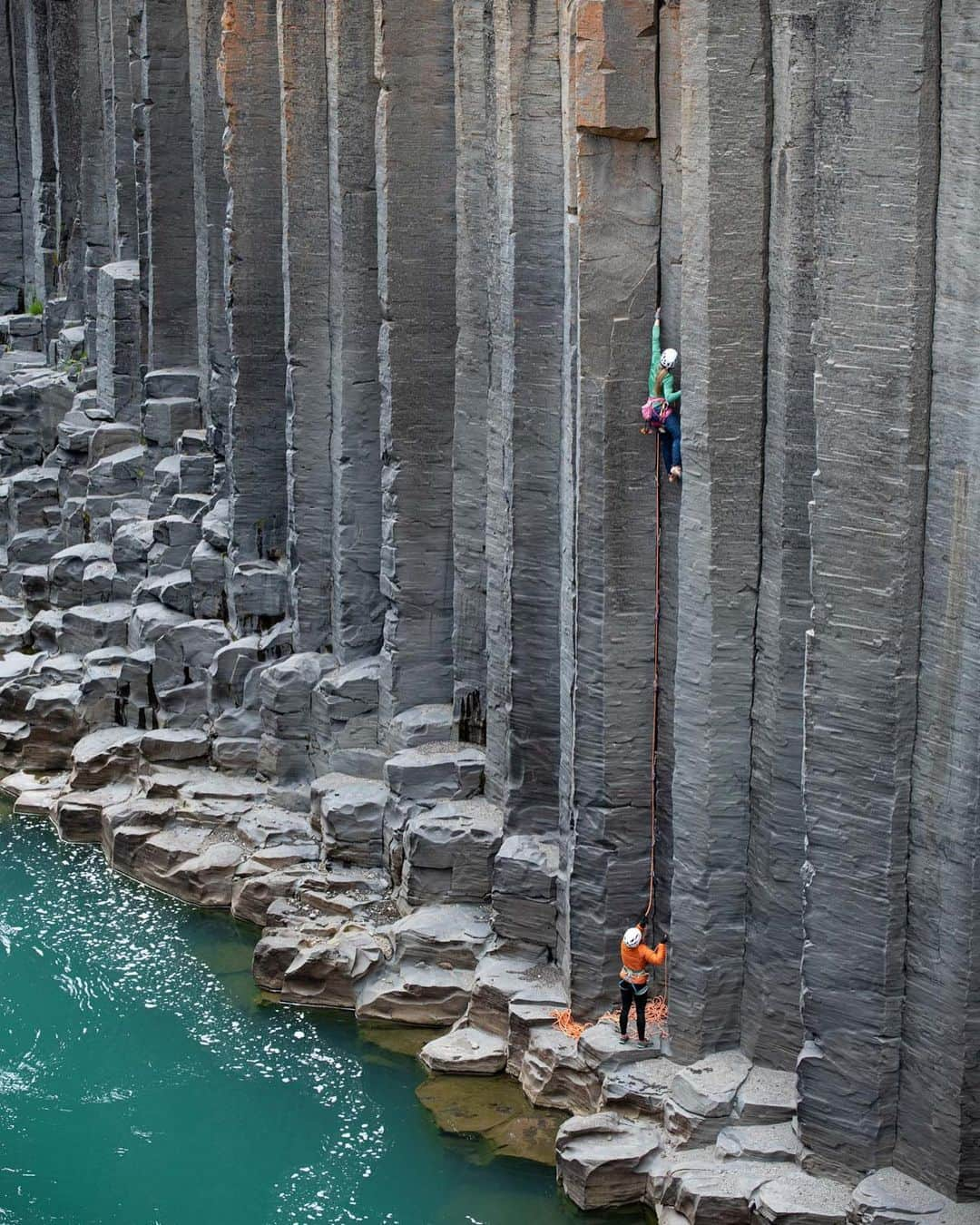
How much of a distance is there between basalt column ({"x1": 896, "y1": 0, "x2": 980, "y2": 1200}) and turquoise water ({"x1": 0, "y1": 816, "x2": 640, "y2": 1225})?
232cm

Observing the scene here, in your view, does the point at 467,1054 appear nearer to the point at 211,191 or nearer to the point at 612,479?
the point at 612,479

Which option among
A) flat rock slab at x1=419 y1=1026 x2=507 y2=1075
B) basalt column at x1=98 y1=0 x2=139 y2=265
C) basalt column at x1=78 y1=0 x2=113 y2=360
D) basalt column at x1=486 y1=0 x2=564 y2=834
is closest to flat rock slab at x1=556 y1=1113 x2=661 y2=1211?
flat rock slab at x1=419 y1=1026 x2=507 y2=1075

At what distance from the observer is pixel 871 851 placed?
38.4ft

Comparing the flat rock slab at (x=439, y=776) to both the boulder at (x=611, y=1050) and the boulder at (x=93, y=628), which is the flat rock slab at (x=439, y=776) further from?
the boulder at (x=93, y=628)

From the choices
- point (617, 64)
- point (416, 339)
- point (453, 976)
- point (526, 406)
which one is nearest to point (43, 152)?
point (416, 339)

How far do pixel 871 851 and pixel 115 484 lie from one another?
1348 cm

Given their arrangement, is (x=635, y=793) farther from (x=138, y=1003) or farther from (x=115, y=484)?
(x=115, y=484)

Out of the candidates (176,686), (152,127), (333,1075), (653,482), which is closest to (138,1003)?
(333,1075)

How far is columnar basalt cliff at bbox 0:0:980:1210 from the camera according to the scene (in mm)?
11391

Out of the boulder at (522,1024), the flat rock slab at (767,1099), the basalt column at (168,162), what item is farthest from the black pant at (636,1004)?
the basalt column at (168,162)

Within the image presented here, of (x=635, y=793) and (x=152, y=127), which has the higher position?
(x=152, y=127)

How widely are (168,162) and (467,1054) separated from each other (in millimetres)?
11983

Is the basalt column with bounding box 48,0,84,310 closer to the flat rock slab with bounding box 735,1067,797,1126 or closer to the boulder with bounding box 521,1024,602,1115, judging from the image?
the boulder with bounding box 521,1024,602,1115

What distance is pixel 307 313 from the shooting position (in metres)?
18.7
